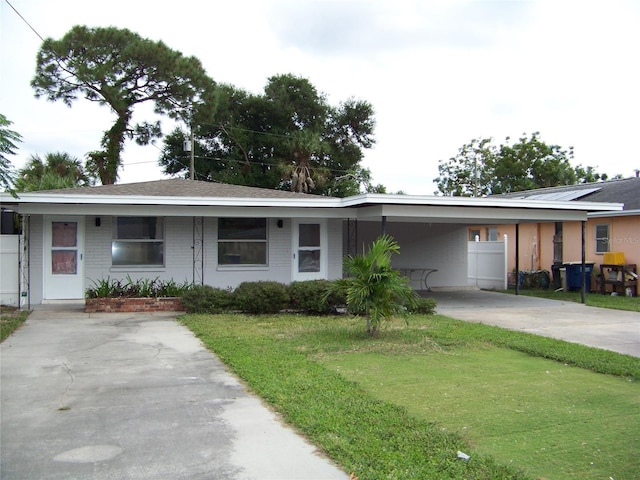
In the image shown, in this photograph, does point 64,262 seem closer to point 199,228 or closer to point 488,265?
point 199,228

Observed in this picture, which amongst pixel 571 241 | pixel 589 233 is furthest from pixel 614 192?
pixel 571 241

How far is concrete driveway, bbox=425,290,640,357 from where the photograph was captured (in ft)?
32.3

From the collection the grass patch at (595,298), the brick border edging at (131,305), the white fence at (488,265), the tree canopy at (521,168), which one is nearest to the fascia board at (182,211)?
the brick border edging at (131,305)

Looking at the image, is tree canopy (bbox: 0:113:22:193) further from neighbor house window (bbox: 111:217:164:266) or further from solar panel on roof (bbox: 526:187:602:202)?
solar panel on roof (bbox: 526:187:602:202)

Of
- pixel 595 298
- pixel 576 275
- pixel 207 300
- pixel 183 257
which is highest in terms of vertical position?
pixel 183 257

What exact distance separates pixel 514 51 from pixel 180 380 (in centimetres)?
898

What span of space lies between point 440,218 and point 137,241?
7587 mm

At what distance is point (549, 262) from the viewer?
2097 cm

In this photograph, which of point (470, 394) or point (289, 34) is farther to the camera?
point (289, 34)

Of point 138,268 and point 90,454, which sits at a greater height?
point 138,268

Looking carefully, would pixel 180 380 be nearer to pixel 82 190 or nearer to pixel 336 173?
pixel 82 190

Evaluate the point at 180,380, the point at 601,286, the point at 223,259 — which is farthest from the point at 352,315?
the point at 601,286

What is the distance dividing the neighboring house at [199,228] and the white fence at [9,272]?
32 centimetres

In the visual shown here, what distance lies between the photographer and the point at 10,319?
1101 cm
